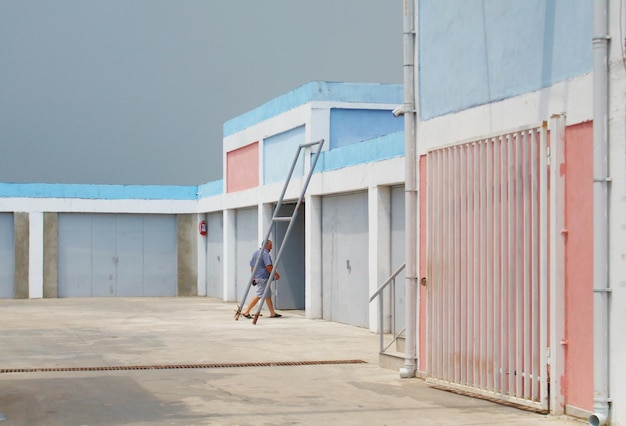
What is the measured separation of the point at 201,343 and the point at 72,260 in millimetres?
16850

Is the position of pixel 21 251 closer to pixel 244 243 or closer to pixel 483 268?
pixel 244 243

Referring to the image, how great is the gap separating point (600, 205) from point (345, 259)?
12.3 meters

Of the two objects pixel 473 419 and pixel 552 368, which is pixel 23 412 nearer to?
pixel 473 419

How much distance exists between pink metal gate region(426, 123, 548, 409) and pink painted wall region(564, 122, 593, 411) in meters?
0.32

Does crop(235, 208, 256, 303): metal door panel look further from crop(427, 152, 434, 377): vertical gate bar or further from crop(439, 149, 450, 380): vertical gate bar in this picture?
crop(439, 149, 450, 380): vertical gate bar

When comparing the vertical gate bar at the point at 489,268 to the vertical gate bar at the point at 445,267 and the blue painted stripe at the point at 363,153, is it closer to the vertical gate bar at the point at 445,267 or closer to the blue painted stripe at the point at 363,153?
the vertical gate bar at the point at 445,267

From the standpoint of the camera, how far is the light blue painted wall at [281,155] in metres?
23.7

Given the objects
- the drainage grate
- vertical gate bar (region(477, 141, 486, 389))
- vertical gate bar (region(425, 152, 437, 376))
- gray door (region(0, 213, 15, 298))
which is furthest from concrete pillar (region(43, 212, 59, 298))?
vertical gate bar (region(477, 141, 486, 389))

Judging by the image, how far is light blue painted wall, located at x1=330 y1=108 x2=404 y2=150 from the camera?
22531mm

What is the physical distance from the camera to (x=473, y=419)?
927 centimetres

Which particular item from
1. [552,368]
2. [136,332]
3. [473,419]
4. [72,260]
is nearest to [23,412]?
[473,419]

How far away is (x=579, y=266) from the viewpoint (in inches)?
363

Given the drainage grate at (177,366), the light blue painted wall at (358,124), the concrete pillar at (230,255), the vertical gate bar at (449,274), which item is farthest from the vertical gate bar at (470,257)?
the concrete pillar at (230,255)

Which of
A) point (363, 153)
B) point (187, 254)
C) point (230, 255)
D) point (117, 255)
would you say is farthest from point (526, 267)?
point (117, 255)
